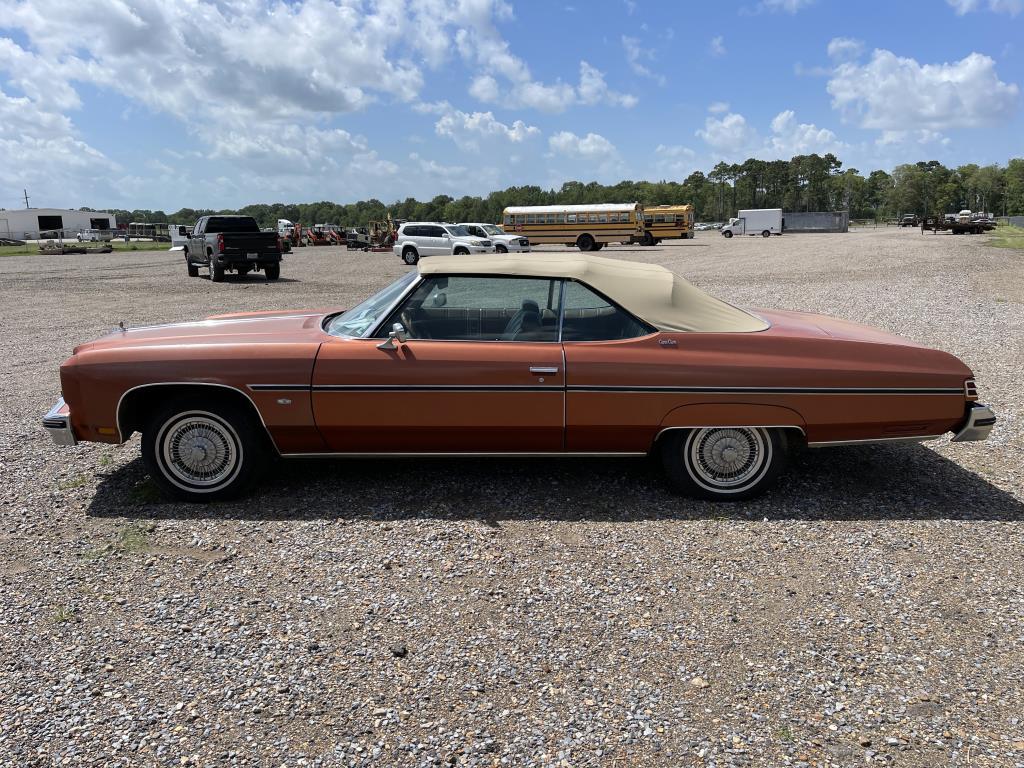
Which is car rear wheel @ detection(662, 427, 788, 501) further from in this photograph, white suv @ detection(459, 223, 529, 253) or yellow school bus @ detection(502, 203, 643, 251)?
yellow school bus @ detection(502, 203, 643, 251)

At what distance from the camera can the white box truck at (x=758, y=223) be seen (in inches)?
2424

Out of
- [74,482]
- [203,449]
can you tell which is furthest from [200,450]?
[74,482]

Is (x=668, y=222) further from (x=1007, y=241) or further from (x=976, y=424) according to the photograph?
(x=976, y=424)

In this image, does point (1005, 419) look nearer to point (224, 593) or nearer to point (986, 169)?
point (224, 593)

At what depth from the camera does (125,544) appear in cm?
371

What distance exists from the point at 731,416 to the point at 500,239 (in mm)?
28004

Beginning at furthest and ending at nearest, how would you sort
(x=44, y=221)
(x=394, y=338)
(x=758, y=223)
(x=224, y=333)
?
1. (x=44, y=221)
2. (x=758, y=223)
3. (x=224, y=333)
4. (x=394, y=338)

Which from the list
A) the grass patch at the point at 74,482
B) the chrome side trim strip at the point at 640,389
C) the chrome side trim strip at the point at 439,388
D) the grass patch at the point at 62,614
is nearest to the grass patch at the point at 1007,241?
the chrome side trim strip at the point at 640,389

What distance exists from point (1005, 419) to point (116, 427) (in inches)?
254

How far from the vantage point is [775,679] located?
2639 mm

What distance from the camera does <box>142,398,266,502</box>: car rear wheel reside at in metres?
4.11

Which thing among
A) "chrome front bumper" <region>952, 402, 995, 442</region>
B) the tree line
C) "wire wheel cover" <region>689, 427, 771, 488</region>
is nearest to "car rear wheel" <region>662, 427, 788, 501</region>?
"wire wheel cover" <region>689, 427, 771, 488</region>

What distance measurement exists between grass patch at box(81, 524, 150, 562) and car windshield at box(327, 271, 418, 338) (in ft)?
4.88

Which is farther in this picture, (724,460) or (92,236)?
(92,236)
